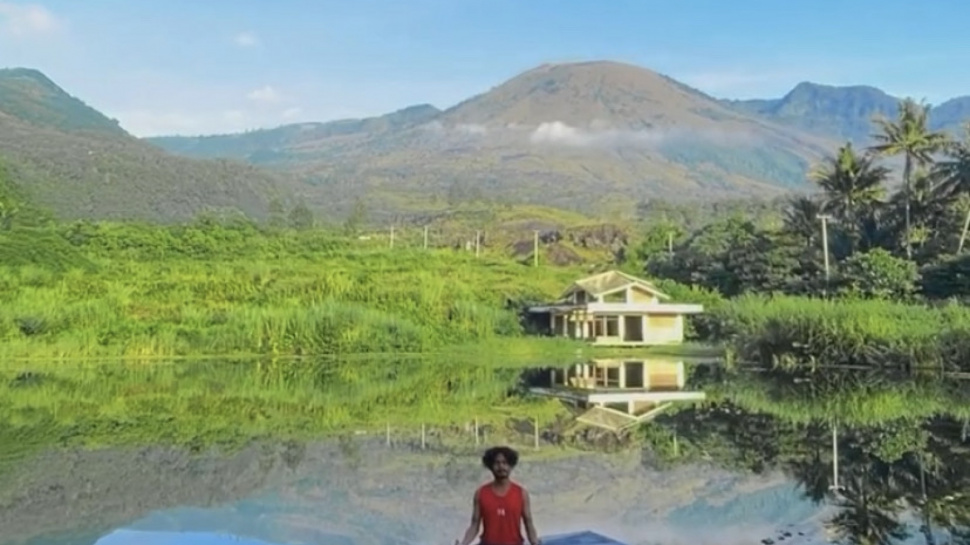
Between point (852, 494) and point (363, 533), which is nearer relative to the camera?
point (363, 533)

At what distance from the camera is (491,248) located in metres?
76.8

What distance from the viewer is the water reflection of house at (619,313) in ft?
132

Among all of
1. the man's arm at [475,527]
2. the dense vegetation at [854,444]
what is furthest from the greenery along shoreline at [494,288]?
the man's arm at [475,527]

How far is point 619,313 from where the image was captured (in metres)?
40.5

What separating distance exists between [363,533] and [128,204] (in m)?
87.1

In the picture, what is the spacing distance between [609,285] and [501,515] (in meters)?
37.0

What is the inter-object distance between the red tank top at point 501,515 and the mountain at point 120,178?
7859 cm

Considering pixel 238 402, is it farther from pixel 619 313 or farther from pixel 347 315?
pixel 619 313

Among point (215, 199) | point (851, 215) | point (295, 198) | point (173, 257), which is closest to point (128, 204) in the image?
point (215, 199)

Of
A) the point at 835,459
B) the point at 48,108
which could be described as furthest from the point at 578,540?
the point at 48,108

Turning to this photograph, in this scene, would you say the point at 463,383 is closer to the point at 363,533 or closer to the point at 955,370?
the point at 955,370

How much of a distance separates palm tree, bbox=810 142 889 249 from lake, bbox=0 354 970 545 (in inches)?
717

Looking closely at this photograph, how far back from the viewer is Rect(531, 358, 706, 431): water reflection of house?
1725 centimetres

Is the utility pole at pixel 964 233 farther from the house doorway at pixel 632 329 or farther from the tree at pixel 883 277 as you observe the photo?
the house doorway at pixel 632 329
